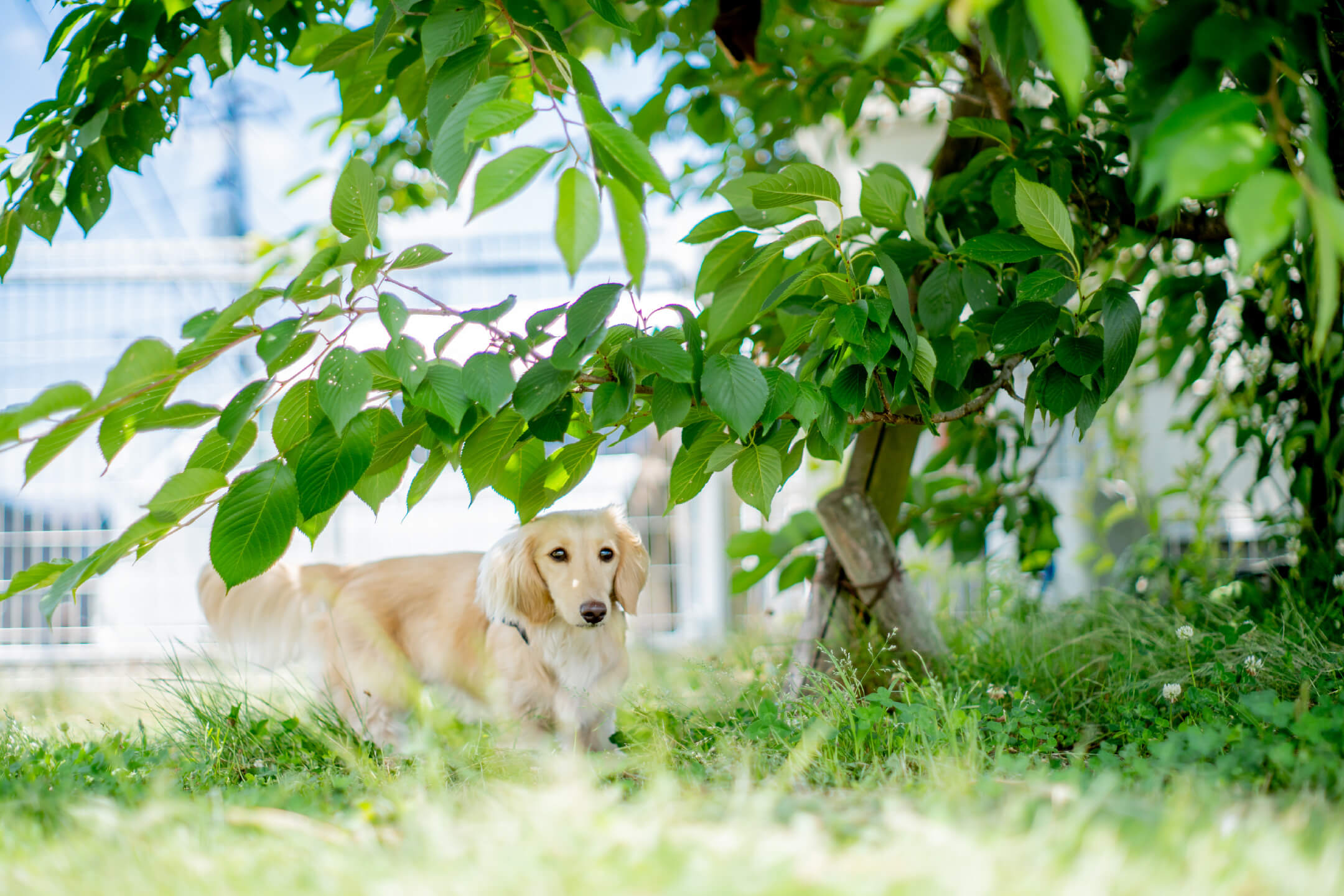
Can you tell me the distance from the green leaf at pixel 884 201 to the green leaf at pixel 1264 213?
0.85 metres

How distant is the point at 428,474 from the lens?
1347 mm

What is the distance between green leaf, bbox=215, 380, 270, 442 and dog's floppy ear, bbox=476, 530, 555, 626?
109 cm

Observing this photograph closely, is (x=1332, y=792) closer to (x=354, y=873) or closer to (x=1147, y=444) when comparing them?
(x=354, y=873)

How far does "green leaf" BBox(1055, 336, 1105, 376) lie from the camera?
142cm

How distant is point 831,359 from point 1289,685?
1267 millimetres

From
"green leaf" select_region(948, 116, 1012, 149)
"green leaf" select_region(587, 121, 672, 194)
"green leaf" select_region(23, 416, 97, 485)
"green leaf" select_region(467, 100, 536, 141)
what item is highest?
"green leaf" select_region(948, 116, 1012, 149)

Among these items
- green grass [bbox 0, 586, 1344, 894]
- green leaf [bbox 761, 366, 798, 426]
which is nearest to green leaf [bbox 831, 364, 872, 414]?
green leaf [bbox 761, 366, 798, 426]

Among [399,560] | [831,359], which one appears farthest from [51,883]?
[399,560]

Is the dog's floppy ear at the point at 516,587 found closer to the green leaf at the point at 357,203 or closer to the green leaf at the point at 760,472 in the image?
the green leaf at the point at 760,472

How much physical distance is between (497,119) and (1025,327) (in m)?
0.92

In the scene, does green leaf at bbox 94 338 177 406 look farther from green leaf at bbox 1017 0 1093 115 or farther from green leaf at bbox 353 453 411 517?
green leaf at bbox 1017 0 1093 115

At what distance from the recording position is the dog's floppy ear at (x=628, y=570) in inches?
89.0

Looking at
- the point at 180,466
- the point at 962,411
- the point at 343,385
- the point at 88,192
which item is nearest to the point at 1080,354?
the point at 962,411

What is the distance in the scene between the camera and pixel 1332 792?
3.91 feet
